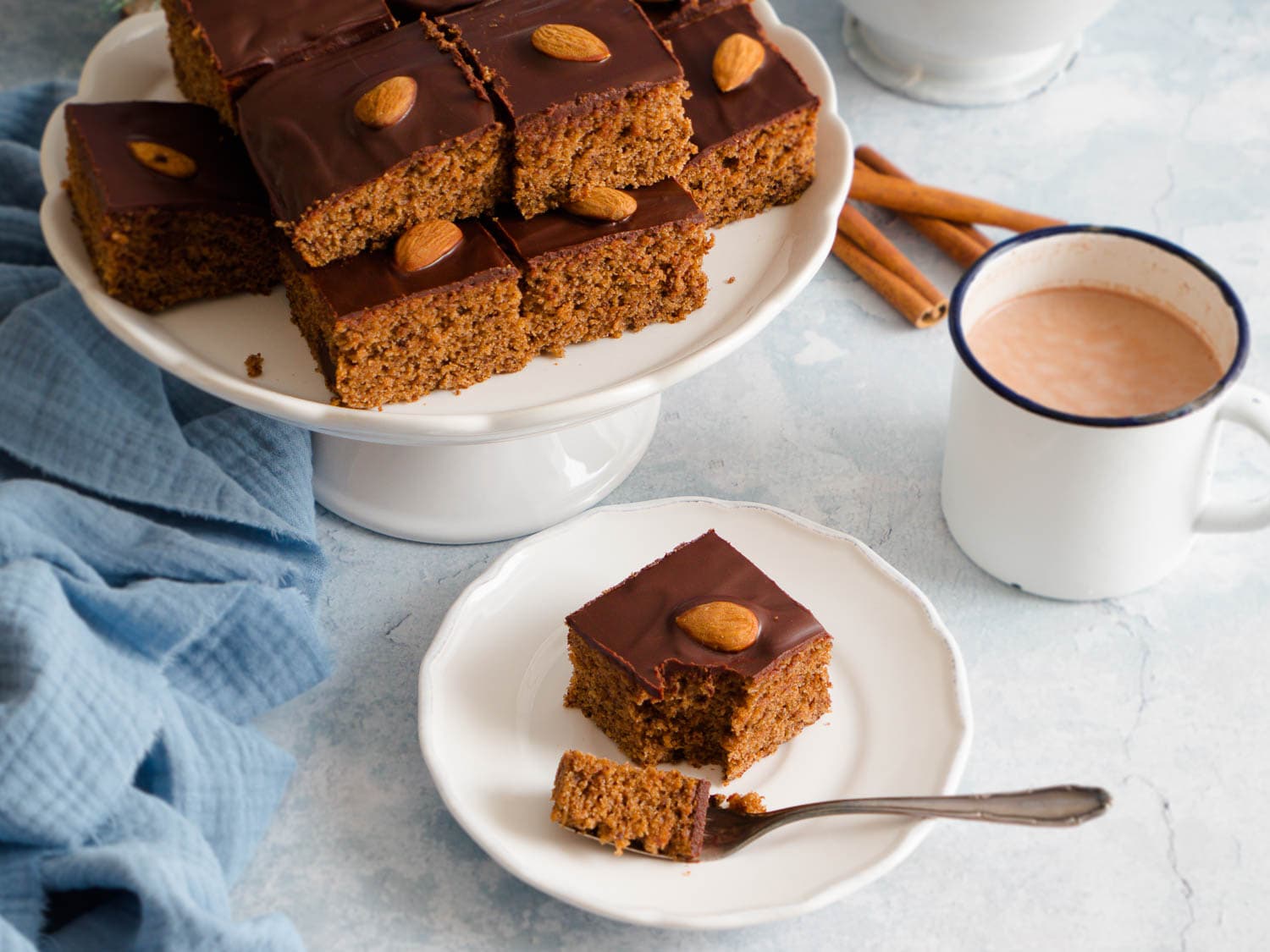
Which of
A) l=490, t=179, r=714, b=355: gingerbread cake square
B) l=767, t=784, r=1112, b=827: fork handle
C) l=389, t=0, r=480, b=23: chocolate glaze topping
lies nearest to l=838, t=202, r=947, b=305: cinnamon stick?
l=490, t=179, r=714, b=355: gingerbread cake square

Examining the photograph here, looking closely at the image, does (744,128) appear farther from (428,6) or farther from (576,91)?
(428,6)

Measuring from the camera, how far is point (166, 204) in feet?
5.83

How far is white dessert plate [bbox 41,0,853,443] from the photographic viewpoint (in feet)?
5.50

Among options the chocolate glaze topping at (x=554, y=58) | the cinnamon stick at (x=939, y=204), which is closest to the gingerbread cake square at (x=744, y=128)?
the chocolate glaze topping at (x=554, y=58)

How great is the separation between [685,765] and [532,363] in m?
0.52

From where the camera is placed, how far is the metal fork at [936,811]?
1515 millimetres

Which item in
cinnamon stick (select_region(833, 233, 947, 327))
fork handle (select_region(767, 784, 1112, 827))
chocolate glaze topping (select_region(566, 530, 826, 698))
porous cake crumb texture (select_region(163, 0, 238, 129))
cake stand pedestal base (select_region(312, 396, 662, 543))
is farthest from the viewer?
cinnamon stick (select_region(833, 233, 947, 327))

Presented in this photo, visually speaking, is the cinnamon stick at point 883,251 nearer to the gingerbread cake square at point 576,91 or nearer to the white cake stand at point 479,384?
the white cake stand at point 479,384

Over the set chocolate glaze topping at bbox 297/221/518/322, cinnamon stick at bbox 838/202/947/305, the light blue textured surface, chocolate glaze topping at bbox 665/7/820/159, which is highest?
chocolate glaze topping at bbox 665/7/820/159

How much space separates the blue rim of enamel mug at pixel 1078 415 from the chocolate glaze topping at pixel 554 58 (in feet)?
1.47

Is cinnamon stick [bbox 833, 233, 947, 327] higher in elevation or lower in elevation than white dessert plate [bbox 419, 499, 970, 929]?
higher

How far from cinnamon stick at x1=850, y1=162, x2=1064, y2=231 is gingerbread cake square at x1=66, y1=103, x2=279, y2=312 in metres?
0.96

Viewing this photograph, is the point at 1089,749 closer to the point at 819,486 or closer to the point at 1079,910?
the point at 1079,910

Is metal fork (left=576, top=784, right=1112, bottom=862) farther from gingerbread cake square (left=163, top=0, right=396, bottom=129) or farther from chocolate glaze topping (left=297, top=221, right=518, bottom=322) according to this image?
gingerbread cake square (left=163, top=0, right=396, bottom=129)
